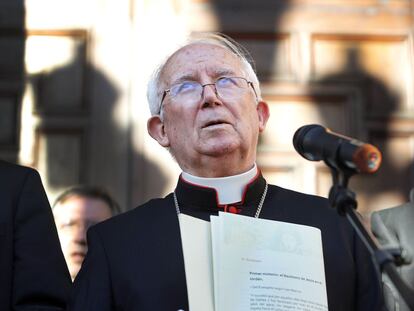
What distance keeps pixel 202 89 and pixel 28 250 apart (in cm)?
71

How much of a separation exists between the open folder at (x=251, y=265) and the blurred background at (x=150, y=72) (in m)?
1.75

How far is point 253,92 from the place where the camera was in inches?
110

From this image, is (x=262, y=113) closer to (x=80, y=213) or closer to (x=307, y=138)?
(x=307, y=138)

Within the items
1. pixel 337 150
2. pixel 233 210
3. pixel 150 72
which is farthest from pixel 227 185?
pixel 150 72

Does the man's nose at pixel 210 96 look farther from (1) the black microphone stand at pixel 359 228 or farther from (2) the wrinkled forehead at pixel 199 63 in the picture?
(1) the black microphone stand at pixel 359 228

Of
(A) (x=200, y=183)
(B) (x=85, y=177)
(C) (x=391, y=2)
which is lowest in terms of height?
(B) (x=85, y=177)

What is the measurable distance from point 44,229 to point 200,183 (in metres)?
0.49

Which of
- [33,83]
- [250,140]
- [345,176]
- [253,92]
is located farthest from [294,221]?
[33,83]

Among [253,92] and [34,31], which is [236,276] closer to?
[253,92]

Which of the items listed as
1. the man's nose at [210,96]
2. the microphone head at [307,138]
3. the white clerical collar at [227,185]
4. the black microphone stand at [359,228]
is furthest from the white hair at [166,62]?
the black microphone stand at [359,228]

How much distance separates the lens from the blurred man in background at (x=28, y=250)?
2424mm

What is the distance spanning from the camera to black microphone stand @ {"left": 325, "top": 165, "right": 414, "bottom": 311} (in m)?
1.75

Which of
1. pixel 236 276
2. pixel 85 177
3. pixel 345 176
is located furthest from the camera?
pixel 85 177

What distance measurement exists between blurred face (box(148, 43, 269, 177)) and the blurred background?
142 centimetres
